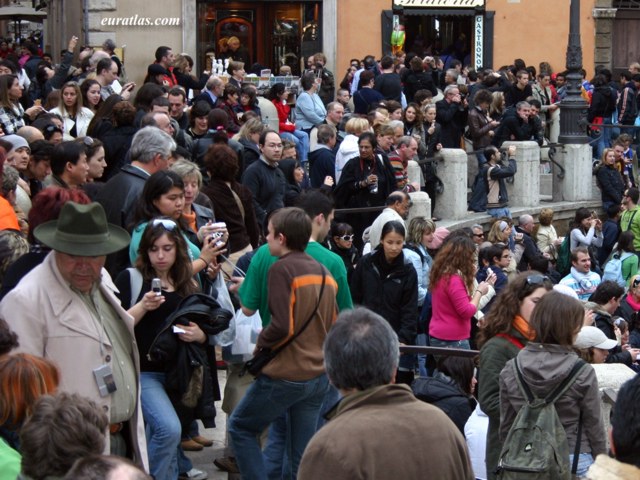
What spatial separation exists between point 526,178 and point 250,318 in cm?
1222

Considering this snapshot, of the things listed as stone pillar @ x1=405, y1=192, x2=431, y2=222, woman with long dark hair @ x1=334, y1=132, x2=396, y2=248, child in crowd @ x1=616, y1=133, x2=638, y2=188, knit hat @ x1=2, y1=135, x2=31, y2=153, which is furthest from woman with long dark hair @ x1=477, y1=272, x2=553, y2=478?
child in crowd @ x1=616, y1=133, x2=638, y2=188

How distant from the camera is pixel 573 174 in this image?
20.5 m

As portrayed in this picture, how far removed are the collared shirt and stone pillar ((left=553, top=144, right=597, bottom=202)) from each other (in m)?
15.5

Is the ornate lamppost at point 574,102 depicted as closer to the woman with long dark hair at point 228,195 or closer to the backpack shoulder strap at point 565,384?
the woman with long dark hair at point 228,195

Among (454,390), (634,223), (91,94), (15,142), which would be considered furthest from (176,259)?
(634,223)

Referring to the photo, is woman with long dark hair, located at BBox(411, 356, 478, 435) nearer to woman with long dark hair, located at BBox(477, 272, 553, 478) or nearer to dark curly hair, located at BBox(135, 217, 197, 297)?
woman with long dark hair, located at BBox(477, 272, 553, 478)

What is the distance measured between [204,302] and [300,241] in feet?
2.03

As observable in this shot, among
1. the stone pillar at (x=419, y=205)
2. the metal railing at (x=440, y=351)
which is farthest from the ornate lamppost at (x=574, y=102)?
the metal railing at (x=440, y=351)

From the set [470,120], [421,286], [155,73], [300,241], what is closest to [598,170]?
[470,120]

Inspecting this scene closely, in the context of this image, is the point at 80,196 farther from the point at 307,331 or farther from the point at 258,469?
the point at 258,469

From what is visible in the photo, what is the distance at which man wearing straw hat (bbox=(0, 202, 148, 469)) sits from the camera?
17.6 feet

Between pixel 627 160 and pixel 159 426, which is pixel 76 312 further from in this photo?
pixel 627 160

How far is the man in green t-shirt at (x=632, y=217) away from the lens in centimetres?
1731

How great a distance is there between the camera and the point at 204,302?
665cm
